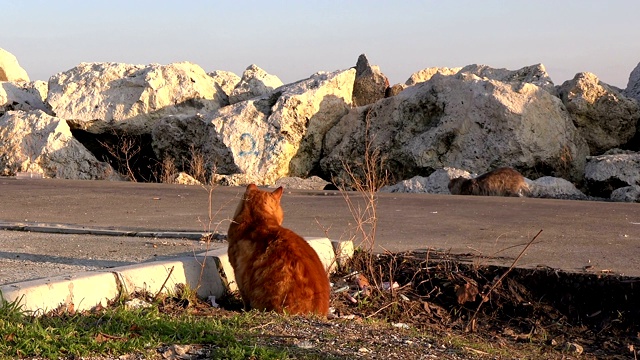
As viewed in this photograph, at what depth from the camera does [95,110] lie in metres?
18.4

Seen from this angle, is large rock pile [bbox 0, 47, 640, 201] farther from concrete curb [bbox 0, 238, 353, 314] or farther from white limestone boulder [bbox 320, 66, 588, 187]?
concrete curb [bbox 0, 238, 353, 314]

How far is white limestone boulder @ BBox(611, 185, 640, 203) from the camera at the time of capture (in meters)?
13.6

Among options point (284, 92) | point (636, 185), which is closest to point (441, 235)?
point (636, 185)

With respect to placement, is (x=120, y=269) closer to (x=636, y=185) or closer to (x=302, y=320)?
(x=302, y=320)

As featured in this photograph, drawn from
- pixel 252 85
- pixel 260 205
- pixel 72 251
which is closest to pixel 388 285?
pixel 260 205

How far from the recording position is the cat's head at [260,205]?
5.93 meters

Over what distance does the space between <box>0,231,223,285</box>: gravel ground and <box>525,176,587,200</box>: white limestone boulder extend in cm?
807

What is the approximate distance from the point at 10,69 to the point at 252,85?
1210cm

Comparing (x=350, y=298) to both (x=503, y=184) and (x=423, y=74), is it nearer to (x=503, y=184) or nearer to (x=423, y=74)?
(x=503, y=184)

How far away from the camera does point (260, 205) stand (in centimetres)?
597

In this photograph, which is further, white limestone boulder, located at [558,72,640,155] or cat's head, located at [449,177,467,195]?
white limestone boulder, located at [558,72,640,155]

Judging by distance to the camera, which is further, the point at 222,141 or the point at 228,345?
the point at 222,141

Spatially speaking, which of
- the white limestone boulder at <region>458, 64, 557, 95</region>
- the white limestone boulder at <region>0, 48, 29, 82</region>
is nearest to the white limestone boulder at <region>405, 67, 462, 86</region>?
the white limestone boulder at <region>458, 64, 557, 95</region>

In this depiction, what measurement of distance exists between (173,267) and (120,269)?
0.41 m
